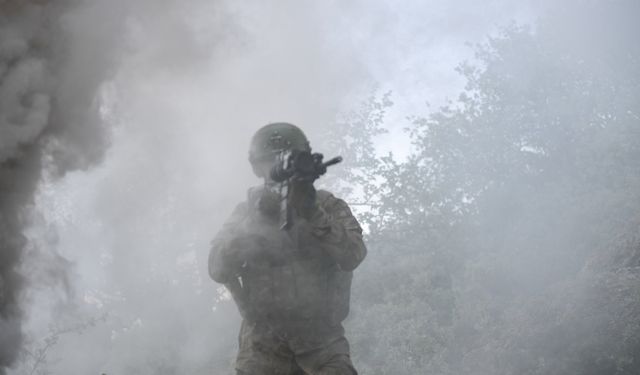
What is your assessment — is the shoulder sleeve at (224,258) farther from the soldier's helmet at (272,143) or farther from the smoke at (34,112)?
the smoke at (34,112)

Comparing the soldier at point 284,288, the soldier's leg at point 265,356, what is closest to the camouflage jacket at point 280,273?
the soldier at point 284,288

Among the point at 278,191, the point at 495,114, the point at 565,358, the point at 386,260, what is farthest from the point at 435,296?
the point at 278,191

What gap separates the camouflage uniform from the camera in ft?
13.4

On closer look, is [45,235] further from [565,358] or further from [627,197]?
[627,197]

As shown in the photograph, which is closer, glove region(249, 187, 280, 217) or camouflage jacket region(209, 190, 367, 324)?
glove region(249, 187, 280, 217)

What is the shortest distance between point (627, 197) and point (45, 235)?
17251 mm

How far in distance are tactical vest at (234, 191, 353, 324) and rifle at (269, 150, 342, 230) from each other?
1.42ft

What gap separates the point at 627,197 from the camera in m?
18.1

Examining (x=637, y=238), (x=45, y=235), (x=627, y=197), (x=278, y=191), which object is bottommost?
(x=278, y=191)

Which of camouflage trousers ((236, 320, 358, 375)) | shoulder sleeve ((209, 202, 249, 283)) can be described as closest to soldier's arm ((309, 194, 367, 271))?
camouflage trousers ((236, 320, 358, 375))

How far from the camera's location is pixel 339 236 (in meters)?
3.94

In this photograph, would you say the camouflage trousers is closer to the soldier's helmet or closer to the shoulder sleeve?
the shoulder sleeve

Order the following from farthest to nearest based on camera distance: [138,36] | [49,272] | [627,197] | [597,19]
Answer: [597,19], [627,197], [138,36], [49,272]

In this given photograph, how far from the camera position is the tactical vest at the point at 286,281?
13.7 feet
